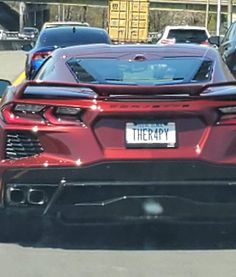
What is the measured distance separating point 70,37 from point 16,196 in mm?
12094

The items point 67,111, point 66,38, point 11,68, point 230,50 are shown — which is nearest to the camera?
point 67,111

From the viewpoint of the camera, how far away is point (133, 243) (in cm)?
605

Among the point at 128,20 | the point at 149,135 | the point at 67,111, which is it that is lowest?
the point at 128,20

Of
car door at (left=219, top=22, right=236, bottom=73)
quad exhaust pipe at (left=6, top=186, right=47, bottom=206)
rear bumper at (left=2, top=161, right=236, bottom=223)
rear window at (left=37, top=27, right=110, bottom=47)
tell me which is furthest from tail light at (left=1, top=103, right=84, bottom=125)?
rear window at (left=37, top=27, right=110, bottom=47)

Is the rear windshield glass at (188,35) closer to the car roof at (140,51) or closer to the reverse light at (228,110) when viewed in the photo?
the car roof at (140,51)

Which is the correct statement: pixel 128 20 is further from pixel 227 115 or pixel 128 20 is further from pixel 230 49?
pixel 227 115

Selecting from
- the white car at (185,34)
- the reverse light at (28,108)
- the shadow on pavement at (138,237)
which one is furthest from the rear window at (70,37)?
the reverse light at (28,108)

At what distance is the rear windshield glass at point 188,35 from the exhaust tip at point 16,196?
22.1 meters

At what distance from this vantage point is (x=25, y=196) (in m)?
5.56

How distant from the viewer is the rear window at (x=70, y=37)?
17159mm

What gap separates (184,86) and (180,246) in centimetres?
120

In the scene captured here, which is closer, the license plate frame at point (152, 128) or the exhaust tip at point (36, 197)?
the license plate frame at point (152, 128)

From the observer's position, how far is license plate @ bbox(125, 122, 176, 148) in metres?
5.43

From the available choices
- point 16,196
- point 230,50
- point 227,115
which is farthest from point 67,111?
point 230,50
